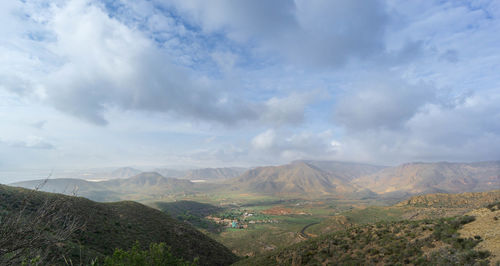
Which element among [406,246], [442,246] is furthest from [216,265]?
[442,246]

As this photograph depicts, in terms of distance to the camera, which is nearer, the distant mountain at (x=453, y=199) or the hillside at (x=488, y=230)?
the hillside at (x=488, y=230)

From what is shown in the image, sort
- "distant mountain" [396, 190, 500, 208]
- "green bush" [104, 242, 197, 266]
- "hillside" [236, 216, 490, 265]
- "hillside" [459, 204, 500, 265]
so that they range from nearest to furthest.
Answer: "green bush" [104, 242, 197, 266], "hillside" [459, 204, 500, 265], "hillside" [236, 216, 490, 265], "distant mountain" [396, 190, 500, 208]

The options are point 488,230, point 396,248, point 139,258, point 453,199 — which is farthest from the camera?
point 453,199

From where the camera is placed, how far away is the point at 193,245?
57844 mm

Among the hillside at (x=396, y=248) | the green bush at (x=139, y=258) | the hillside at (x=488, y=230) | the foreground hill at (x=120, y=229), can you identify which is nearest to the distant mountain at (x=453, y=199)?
the hillside at (x=488, y=230)

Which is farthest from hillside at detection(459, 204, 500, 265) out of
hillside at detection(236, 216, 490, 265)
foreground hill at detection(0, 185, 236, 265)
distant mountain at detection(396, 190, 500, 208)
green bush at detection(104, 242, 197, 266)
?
distant mountain at detection(396, 190, 500, 208)

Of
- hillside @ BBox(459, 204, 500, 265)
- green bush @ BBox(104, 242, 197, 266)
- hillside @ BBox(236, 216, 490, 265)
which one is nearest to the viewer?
Result: green bush @ BBox(104, 242, 197, 266)

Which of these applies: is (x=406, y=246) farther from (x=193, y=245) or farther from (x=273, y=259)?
(x=193, y=245)

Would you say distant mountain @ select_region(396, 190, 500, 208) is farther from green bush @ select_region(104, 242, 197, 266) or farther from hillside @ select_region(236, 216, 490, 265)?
green bush @ select_region(104, 242, 197, 266)

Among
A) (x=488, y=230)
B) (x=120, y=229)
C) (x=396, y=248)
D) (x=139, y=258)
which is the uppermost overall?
(x=488, y=230)

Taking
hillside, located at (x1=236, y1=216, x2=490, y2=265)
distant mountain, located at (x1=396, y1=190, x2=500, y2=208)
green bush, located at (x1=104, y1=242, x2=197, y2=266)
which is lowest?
distant mountain, located at (x1=396, y1=190, x2=500, y2=208)

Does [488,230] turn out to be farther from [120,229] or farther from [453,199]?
[453,199]

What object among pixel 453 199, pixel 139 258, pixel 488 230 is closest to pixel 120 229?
pixel 139 258

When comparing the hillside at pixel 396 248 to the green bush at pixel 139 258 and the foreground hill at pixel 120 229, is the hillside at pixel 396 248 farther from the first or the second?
the foreground hill at pixel 120 229
